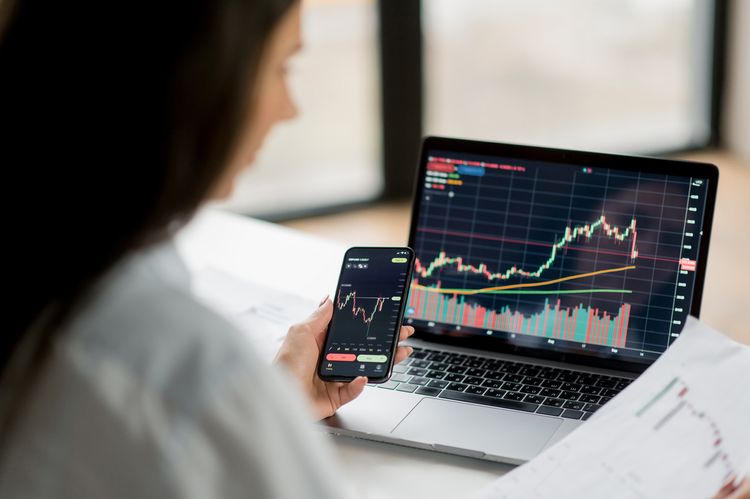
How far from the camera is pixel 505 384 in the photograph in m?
1.13

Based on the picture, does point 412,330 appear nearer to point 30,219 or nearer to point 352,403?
point 352,403

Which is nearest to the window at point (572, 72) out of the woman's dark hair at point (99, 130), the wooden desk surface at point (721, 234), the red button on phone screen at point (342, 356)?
the wooden desk surface at point (721, 234)

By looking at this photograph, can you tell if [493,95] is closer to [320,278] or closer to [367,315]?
[320,278]

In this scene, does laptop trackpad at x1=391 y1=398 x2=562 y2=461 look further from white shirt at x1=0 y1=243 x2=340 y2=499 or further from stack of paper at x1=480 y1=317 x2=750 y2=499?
white shirt at x1=0 y1=243 x2=340 y2=499

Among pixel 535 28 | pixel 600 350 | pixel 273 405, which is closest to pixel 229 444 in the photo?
pixel 273 405

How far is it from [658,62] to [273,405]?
12.9ft

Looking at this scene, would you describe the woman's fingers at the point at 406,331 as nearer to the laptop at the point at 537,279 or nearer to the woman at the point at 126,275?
the laptop at the point at 537,279

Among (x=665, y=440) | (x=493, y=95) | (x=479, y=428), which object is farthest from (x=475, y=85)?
(x=665, y=440)

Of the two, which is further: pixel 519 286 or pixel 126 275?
pixel 519 286

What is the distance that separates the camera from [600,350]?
117 cm

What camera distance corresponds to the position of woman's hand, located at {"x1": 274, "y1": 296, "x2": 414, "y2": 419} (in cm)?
107

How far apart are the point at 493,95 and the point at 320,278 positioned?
2.49 m

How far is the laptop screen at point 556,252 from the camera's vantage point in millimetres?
1162

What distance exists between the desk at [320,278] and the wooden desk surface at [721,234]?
147 cm
